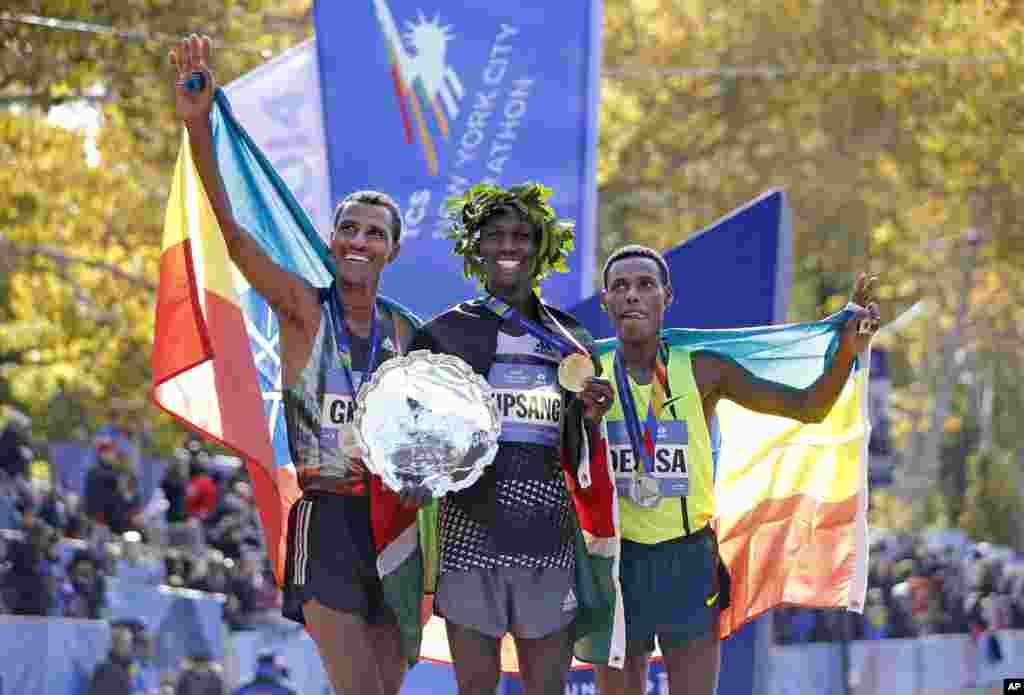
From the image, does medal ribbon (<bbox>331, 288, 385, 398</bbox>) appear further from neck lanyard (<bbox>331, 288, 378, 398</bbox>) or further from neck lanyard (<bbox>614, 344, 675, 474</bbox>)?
neck lanyard (<bbox>614, 344, 675, 474</bbox>)

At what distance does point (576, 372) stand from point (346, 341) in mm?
871

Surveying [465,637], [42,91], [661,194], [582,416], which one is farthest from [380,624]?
[661,194]

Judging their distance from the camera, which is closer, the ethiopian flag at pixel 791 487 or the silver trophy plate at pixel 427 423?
the silver trophy plate at pixel 427 423

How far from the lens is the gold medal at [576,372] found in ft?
20.2

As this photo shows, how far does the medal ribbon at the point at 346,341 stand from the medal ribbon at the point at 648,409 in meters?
0.89

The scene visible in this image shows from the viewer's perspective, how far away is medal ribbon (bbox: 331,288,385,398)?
653cm

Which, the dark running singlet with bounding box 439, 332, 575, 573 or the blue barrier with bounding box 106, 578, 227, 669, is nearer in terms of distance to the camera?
the dark running singlet with bounding box 439, 332, 575, 573

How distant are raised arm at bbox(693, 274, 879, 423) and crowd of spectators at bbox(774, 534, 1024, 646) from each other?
22.2ft

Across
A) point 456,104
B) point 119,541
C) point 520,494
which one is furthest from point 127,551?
point 520,494

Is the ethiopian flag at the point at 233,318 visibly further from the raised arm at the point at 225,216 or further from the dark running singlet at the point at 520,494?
the dark running singlet at the point at 520,494

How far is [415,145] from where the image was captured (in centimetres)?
1072

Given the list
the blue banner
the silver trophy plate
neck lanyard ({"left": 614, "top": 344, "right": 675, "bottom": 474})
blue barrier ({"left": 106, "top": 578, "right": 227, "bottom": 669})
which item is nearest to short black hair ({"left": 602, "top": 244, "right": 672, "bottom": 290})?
neck lanyard ({"left": 614, "top": 344, "right": 675, "bottom": 474})

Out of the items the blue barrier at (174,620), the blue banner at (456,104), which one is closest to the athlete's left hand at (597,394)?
the blue banner at (456,104)

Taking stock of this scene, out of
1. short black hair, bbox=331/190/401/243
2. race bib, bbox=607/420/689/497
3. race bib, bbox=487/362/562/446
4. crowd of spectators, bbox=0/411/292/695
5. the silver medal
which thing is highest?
short black hair, bbox=331/190/401/243
